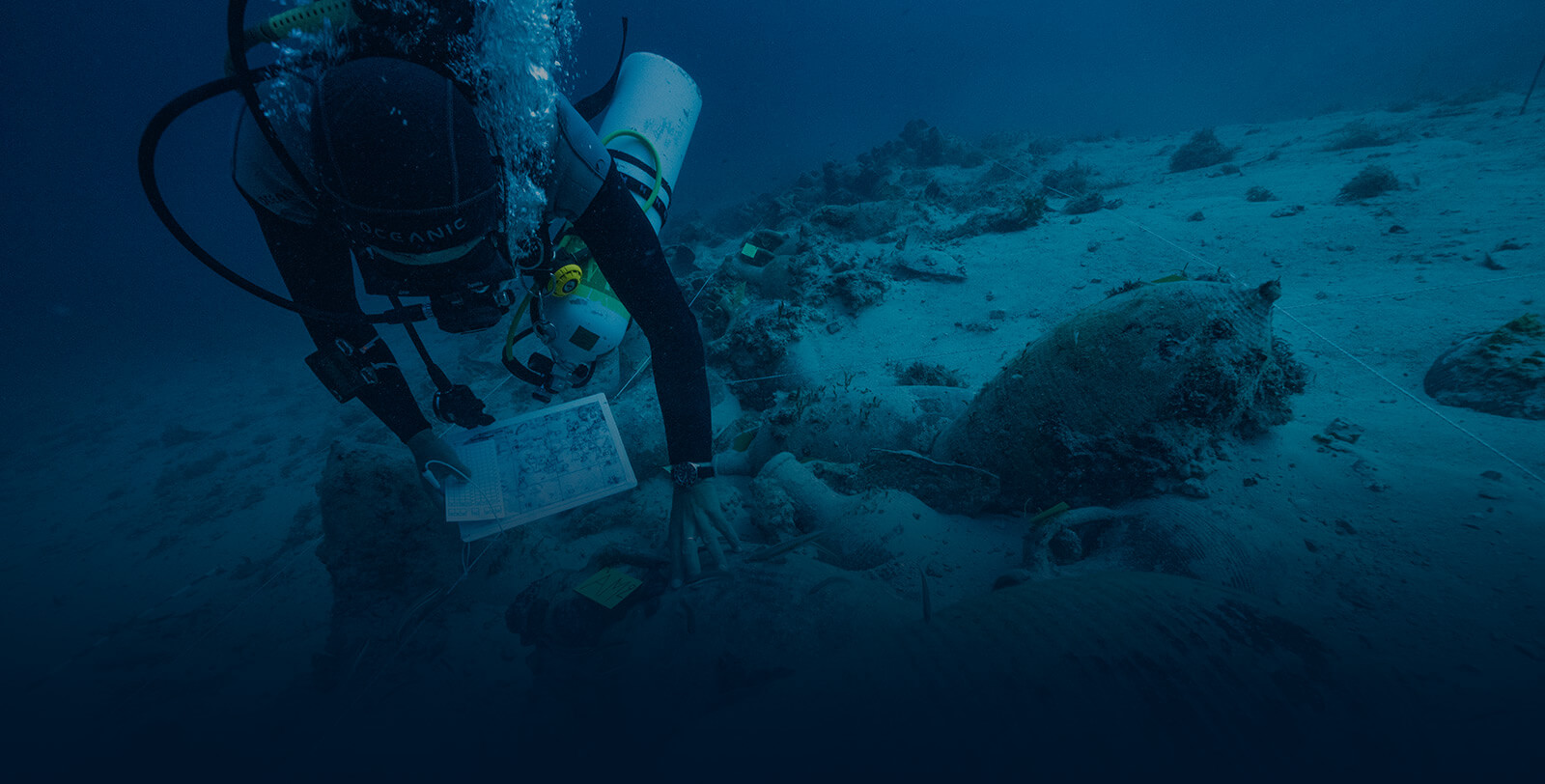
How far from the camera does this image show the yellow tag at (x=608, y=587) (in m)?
1.92

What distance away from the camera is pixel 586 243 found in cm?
187

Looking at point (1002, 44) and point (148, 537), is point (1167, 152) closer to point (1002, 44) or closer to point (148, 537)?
point (148, 537)

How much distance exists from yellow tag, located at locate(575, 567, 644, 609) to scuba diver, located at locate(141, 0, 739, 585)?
210 mm

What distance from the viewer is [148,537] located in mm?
4910

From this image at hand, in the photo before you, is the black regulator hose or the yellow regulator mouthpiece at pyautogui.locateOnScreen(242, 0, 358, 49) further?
the yellow regulator mouthpiece at pyautogui.locateOnScreen(242, 0, 358, 49)

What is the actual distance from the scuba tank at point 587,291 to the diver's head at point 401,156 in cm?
76

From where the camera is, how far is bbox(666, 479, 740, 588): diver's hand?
6.78ft

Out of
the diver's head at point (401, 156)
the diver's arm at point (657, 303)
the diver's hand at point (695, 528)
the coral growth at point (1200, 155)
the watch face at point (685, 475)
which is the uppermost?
the coral growth at point (1200, 155)

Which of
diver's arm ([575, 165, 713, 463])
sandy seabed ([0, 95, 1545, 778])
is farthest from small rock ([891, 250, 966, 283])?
diver's arm ([575, 165, 713, 463])

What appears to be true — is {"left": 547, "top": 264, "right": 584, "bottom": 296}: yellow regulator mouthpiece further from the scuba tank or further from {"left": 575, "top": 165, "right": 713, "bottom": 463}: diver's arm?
{"left": 575, "top": 165, "right": 713, "bottom": 463}: diver's arm

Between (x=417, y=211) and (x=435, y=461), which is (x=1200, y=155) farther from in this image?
(x=435, y=461)

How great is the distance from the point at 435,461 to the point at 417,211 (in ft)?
4.94

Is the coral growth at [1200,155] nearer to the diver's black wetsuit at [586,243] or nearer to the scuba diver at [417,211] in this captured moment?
the diver's black wetsuit at [586,243]

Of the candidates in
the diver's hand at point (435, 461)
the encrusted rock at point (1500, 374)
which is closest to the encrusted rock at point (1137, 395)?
the encrusted rock at point (1500, 374)
